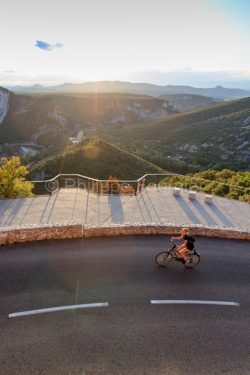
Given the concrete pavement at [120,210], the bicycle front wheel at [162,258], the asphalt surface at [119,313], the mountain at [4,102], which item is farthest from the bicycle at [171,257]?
the mountain at [4,102]

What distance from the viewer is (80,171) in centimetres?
6894

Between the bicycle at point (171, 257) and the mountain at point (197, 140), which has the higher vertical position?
the bicycle at point (171, 257)

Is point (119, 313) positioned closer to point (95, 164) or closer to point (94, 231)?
point (94, 231)

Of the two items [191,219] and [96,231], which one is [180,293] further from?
[191,219]

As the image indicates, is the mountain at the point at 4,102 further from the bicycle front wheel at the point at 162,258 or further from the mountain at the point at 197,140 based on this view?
the bicycle front wheel at the point at 162,258

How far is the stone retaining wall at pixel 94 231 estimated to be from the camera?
14.0 meters

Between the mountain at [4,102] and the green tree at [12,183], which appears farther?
the mountain at [4,102]

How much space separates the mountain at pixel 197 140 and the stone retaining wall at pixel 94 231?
69.3 metres

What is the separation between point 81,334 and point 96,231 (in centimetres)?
624

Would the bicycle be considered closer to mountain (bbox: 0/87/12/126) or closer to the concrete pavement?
the concrete pavement

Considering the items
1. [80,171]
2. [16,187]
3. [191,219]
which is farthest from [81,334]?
[80,171]

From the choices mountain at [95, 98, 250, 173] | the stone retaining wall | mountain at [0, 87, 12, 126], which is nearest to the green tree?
the stone retaining wall

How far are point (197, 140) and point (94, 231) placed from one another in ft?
374

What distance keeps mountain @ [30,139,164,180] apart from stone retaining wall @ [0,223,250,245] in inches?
2070
